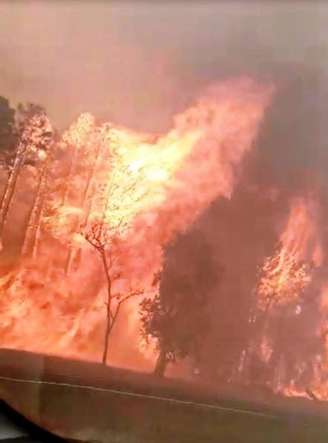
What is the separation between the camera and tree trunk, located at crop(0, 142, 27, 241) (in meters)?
2.63

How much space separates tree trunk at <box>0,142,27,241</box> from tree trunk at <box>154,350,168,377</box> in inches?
36.6

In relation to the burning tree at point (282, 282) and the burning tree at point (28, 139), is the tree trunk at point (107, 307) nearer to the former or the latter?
the burning tree at point (28, 139)

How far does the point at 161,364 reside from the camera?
236cm

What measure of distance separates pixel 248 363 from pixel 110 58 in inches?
56.0

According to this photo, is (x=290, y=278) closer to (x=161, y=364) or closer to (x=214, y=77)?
(x=161, y=364)

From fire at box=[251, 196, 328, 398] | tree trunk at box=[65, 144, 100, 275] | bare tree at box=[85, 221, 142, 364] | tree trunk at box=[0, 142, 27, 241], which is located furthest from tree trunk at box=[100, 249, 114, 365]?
fire at box=[251, 196, 328, 398]

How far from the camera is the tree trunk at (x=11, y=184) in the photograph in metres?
2.63

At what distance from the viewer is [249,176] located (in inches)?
92.9

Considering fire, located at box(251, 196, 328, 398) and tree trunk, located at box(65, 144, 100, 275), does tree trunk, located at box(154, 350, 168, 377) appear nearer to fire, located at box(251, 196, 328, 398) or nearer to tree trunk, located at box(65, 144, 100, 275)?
fire, located at box(251, 196, 328, 398)

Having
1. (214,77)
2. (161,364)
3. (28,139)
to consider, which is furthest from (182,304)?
(28,139)

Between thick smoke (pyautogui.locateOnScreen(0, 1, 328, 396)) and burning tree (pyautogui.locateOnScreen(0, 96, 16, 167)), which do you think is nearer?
thick smoke (pyautogui.locateOnScreen(0, 1, 328, 396))

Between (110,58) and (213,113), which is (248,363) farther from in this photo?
(110,58)

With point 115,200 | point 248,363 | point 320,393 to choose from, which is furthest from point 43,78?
point 320,393

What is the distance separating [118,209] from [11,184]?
0.52m
